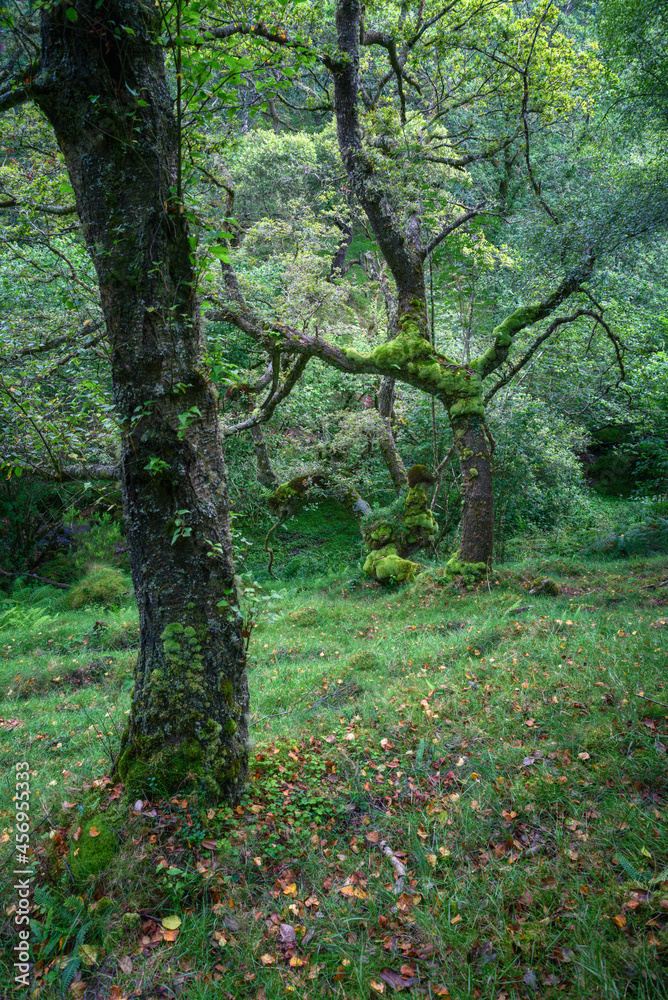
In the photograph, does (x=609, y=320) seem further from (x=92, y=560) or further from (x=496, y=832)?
(x=92, y=560)

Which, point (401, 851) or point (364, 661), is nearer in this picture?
point (401, 851)

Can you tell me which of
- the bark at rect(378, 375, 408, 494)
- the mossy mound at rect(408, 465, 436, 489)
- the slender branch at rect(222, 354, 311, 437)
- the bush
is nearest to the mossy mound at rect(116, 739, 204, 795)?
the slender branch at rect(222, 354, 311, 437)

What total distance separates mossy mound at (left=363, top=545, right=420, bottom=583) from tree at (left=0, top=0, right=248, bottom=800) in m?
7.20

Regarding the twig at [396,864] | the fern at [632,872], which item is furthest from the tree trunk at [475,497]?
the fern at [632,872]

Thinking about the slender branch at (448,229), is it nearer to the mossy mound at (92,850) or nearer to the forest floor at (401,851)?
the forest floor at (401,851)

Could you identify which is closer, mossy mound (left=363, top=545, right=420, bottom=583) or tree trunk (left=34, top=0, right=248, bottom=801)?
tree trunk (left=34, top=0, right=248, bottom=801)

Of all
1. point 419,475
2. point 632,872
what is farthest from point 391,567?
point 632,872

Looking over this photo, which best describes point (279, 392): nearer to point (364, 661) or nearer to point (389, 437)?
point (389, 437)

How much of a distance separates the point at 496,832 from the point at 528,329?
42.7 feet

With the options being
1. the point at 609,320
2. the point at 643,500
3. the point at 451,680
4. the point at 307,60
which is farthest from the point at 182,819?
the point at 643,500

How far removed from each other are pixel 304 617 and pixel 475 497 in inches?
137

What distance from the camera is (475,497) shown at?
27.9 feet

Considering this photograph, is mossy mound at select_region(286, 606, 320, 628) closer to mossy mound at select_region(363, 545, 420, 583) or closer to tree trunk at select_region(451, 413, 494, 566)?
mossy mound at select_region(363, 545, 420, 583)

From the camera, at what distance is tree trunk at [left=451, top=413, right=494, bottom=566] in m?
8.50
